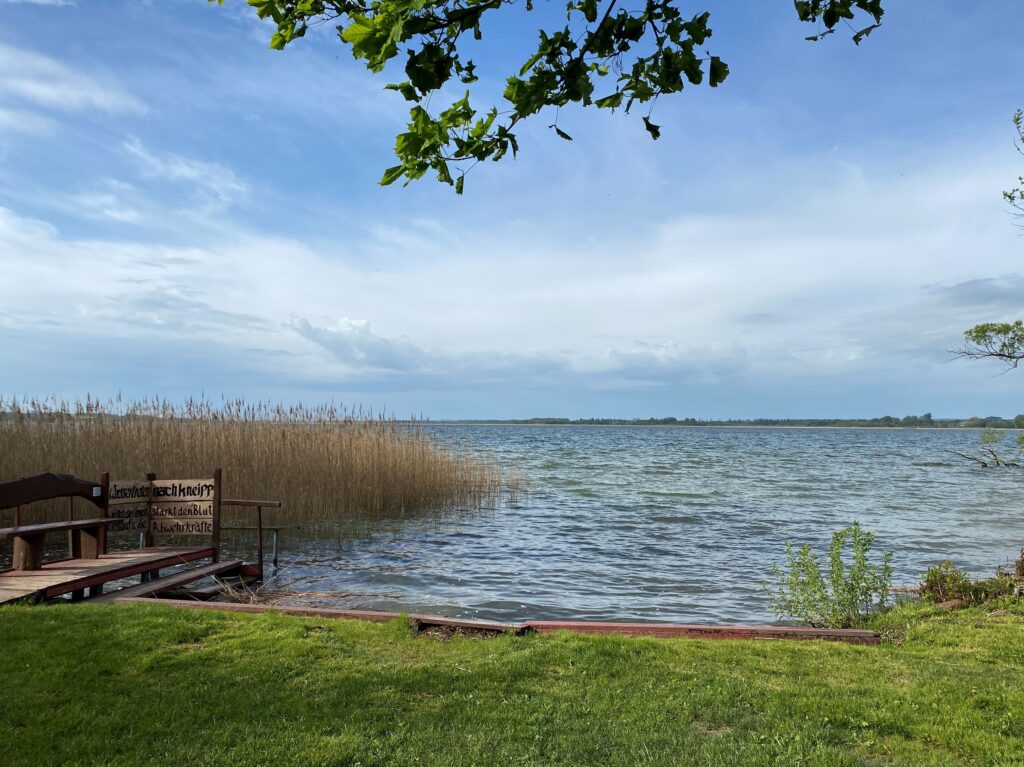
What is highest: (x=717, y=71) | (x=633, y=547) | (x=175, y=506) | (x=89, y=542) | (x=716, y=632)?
(x=717, y=71)

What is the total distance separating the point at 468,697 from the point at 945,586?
6.89 meters

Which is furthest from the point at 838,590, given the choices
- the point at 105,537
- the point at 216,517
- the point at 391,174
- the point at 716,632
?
the point at 105,537

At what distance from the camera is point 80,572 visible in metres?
7.62

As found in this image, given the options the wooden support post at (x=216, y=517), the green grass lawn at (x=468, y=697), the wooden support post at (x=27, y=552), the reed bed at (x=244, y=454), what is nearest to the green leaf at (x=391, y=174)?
the green grass lawn at (x=468, y=697)

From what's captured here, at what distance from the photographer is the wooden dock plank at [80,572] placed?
697 centimetres

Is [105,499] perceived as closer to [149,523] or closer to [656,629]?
[149,523]

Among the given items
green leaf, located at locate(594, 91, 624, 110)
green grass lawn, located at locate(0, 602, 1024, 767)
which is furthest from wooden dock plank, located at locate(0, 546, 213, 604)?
green leaf, located at locate(594, 91, 624, 110)

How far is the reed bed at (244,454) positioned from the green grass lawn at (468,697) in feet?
26.7

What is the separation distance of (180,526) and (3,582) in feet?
8.99

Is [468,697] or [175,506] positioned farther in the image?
[175,506]

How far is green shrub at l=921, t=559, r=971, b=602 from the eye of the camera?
8445 mm

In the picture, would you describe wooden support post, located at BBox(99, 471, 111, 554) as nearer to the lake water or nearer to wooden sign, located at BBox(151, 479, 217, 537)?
wooden sign, located at BBox(151, 479, 217, 537)

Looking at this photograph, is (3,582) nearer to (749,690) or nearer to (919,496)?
(749,690)

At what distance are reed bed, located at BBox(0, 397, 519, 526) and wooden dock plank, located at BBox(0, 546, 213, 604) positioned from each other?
500 centimetres
